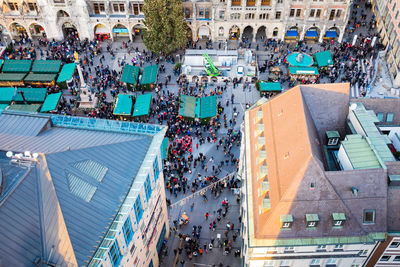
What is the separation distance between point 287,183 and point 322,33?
2402 inches

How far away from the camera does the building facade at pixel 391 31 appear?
80.5m

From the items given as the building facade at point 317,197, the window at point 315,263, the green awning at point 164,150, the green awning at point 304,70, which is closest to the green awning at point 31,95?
the green awning at point 164,150

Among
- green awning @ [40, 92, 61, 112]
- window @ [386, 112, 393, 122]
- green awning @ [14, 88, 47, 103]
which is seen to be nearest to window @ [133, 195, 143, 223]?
window @ [386, 112, 393, 122]

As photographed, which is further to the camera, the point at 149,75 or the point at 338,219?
the point at 149,75

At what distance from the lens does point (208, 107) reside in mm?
72125

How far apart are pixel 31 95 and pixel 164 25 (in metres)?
29.8

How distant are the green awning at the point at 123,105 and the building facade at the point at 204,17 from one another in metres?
24.6

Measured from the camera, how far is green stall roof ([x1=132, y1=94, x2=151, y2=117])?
70.9 m

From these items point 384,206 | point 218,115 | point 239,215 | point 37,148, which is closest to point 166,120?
point 218,115

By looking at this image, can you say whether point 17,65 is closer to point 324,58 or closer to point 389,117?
point 324,58

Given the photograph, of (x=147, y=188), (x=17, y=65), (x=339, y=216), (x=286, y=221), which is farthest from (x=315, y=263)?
(x=17, y=65)

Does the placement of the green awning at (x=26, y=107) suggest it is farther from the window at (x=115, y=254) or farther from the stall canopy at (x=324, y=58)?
the stall canopy at (x=324, y=58)

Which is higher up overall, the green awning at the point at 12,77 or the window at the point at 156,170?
the window at the point at 156,170

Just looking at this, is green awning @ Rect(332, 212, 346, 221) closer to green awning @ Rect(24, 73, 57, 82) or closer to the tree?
the tree
